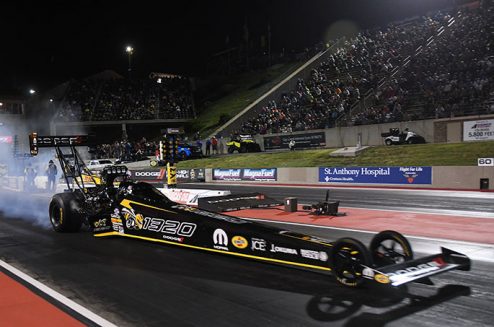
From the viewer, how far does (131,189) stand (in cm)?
930

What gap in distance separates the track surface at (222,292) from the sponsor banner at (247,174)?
2127 centimetres

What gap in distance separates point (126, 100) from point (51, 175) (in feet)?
111

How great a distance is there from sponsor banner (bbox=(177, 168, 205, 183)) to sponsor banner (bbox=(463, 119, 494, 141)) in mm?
17987

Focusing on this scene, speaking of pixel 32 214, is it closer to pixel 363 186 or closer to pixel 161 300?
pixel 161 300

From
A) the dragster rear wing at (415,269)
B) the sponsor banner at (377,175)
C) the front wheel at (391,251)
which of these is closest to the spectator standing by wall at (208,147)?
the sponsor banner at (377,175)

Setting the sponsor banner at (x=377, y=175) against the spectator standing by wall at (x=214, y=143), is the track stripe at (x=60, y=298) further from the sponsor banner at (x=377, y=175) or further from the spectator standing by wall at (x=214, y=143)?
the spectator standing by wall at (x=214, y=143)

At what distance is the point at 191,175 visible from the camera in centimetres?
3447

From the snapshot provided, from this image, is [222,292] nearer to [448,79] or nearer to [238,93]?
[448,79]

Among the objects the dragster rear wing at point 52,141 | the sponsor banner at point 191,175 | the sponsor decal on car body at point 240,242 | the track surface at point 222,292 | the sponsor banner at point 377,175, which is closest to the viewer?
the track surface at point 222,292

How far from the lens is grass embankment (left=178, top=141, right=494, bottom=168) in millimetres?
24042

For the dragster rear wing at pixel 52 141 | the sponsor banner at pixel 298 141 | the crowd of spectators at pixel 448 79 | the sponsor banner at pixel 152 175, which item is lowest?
the sponsor banner at pixel 152 175

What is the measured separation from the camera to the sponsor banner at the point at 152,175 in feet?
118

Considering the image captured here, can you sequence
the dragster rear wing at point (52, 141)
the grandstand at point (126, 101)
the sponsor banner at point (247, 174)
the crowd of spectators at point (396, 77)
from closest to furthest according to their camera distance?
1. the dragster rear wing at point (52, 141)
2. the crowd of spectators at point (396, 77)
3. the sponsor banner at point (247, 174)
4. the grandstand at point (126, 101)

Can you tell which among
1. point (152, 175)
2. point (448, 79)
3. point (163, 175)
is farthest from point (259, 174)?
point (448, 79)
